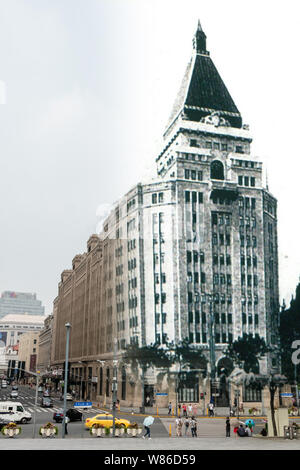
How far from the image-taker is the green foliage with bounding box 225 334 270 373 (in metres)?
74.8

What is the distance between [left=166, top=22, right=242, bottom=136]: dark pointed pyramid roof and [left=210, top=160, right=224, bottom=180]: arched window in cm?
774

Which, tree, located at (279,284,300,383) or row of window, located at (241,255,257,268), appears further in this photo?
row of window, located at (241,255,257,268)

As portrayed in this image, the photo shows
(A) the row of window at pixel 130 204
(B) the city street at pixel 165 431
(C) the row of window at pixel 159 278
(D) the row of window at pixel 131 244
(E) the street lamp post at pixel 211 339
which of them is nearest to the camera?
(B) the city street at pixel 165 431

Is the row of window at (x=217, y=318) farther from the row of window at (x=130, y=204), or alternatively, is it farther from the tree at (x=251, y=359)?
the row of window at (x=130, y=204)

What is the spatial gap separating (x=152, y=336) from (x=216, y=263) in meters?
15.1

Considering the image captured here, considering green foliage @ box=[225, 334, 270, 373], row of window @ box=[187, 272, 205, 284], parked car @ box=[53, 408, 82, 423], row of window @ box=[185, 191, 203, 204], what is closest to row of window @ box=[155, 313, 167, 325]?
row of window @ box=[187, 272, 205, 284]

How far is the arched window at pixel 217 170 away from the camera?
81.0 metres

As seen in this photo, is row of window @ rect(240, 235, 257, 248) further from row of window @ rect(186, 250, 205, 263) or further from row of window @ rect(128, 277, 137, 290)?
row of window @ rect(128, 277, 137, 290)

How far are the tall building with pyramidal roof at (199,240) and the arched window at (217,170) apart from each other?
0.53 ft

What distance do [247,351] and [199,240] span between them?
18.3m

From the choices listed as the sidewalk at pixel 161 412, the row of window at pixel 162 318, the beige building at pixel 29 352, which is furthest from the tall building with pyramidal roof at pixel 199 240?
the beige building at pixel 29 352
